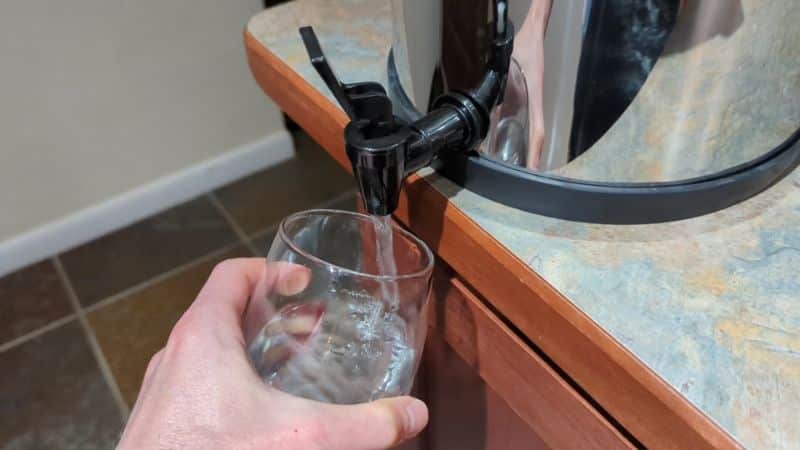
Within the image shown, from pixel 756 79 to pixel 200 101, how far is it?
127 cm

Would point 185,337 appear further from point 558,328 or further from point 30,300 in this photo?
point 30,300

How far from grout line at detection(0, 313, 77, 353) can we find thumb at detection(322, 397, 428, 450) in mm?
1154

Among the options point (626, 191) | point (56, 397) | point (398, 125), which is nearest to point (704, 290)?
point (626, 191)

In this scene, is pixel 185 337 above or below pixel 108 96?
above

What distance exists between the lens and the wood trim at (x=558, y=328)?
0.34m

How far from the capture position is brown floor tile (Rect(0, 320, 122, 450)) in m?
1.18

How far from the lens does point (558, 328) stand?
0.39 metres

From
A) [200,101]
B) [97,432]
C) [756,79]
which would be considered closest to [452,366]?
[756,79]

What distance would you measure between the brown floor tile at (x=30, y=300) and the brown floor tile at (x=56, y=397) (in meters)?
0.04

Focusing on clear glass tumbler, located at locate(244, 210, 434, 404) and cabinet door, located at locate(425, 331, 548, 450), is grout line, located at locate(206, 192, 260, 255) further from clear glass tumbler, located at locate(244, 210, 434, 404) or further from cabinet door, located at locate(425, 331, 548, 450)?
clear glass tumbler, located at locate(244, 210, 434, 404)

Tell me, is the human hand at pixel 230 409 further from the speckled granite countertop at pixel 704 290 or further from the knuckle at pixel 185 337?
the speckled granite countertop at pixel 704 290

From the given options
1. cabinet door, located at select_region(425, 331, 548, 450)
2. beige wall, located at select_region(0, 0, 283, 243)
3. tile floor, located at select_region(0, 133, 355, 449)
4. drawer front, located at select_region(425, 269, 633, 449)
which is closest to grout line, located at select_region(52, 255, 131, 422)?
tile floor, located at select_region(0, 133, 355, 449)

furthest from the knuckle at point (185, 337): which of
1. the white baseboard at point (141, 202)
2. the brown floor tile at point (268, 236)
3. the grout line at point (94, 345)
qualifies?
the white baseboard at point (141, 202)

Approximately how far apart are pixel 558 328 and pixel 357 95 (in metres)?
0.16
